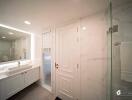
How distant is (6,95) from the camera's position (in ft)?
5.94

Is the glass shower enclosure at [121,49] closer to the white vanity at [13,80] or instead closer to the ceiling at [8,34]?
the white vanity at [13,80]

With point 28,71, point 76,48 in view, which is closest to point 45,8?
point 76,48

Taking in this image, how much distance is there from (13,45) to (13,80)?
1.13 m

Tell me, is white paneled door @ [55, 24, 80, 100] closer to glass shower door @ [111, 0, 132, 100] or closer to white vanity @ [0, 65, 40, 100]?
glass shower door @ [111, 0, 132, 100]

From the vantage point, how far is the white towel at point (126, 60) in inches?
48.0

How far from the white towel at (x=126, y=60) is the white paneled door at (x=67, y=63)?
890 millimetres

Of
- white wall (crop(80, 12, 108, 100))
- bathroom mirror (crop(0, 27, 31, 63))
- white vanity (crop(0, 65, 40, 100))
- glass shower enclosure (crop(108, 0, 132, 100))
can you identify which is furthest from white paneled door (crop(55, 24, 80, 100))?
bathroom mirror (crop(0, 27, 31, 63))

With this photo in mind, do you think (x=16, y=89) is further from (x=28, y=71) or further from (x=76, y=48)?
(x=76, y=48)

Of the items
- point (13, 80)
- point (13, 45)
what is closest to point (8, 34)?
point (13, 45)

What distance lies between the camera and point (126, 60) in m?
1.25

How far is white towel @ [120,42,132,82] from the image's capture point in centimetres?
122

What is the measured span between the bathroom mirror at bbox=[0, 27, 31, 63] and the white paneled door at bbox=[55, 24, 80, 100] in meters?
1.49

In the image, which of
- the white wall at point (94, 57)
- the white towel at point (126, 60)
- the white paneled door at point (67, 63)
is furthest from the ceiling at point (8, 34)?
the white towel at point (126, 60)

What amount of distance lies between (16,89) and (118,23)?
2.92 m
